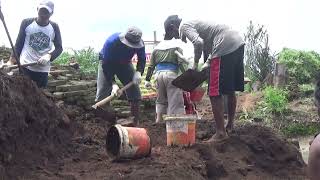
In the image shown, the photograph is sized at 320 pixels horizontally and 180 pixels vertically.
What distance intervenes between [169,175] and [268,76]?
37.2 feet

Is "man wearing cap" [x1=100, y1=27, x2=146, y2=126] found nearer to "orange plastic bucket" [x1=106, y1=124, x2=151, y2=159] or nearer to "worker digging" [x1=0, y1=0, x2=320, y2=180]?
"worker digging" [x1=0, y1=0, x2=320, y2=180]

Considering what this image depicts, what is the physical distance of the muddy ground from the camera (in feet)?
16.1

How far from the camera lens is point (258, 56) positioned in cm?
1662

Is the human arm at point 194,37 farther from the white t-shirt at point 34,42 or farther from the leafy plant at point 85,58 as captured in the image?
the leafy plant at point 85,58

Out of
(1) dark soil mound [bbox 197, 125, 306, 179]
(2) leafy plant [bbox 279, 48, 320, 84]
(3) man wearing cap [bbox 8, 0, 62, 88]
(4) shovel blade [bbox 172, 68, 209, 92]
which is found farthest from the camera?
(2) leafy plant [bbox 279, 48, 320, 84]

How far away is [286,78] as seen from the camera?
48.8 feet

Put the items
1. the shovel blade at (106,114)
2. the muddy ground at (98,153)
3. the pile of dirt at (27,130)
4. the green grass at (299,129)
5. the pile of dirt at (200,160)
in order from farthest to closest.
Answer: the green grass at (299,129)
the shovel blade at (106,114)
the pile of dirt at (200,160)
the muddy ground at (98,153)
the pile of dirt at (27,130)

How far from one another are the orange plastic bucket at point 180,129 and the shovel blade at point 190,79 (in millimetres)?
746

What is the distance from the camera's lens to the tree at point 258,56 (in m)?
16.6

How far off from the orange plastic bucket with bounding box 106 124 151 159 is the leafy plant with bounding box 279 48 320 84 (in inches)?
408

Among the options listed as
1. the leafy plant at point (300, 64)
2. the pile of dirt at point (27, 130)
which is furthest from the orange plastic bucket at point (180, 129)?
the leafy plant at point (300, 64)

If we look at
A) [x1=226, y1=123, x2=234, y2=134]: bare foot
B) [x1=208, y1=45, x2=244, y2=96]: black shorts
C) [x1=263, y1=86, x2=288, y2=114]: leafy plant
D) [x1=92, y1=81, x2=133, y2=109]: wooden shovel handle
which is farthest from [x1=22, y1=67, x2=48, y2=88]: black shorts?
[x1=263, y1=86, x2=288, y2=114]: leafy plant

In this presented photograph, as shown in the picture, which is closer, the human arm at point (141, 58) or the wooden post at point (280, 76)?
the human arm at point (141, 58)

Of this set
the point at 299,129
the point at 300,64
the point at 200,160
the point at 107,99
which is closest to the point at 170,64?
the point at 107,99
